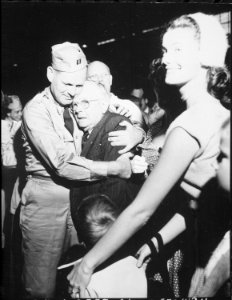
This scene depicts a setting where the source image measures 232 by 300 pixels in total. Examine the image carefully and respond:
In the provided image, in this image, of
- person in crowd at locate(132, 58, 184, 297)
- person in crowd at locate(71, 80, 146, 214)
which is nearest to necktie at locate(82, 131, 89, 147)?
person in crowd at locate(71, 80, 146, 214)

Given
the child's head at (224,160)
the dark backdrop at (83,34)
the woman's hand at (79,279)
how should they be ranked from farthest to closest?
the dark backdrop at (83,34) → the woman's hand at (79,279) → the child's head at (224,160)

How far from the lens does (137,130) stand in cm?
133

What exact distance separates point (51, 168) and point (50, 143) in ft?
0.34

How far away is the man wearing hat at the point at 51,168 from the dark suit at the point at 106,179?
0.09 feet

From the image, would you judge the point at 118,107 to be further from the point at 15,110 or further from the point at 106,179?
the point at 15,110

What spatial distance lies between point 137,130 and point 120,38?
41cm

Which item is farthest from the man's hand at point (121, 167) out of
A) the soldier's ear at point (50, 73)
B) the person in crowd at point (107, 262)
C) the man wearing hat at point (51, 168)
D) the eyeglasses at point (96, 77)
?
the soldier's ear at point (50, 73)

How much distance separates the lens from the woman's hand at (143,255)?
127 cm

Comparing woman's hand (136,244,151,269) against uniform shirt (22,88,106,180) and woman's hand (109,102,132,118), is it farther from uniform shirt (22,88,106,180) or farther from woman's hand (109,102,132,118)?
woman's hand (109,102,132,118)

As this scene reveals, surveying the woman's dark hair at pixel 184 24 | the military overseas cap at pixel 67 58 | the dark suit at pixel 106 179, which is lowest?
the dark suit at pixel 106 179

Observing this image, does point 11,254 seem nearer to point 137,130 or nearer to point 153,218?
point 153,218

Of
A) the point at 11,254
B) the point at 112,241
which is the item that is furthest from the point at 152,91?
the point at 11,254

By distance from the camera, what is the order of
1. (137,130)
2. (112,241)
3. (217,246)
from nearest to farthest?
1. (112,241)
2. (217,246)
3. (137,130)

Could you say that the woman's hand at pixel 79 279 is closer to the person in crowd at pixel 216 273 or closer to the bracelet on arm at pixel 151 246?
the bracelet on arm at pixel 151 246
